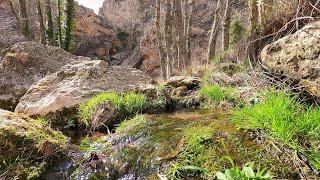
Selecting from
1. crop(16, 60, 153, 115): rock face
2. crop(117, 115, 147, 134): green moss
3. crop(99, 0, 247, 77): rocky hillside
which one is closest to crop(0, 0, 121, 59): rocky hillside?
crop(99, 0, 247, 77): rocky hillside

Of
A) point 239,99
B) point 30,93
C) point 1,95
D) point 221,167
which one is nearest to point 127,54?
point 1,95

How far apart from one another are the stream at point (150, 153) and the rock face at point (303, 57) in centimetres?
96

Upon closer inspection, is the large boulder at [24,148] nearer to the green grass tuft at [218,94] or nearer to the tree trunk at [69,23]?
the green grass tuft at [218,94]

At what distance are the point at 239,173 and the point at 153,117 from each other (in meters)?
2.25

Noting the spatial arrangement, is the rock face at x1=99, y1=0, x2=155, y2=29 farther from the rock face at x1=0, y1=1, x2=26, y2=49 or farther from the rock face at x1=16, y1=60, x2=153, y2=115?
the rock face at x1=16, y1=60, x2=153, y2=115

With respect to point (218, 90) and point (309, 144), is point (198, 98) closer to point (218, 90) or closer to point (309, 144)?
point (218, 90)

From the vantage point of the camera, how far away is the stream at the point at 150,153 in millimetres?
2508

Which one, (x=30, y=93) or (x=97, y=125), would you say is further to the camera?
(x=30, y=93)

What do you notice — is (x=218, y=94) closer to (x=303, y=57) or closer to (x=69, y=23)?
(x=303, y=57)

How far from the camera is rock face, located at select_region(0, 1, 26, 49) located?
42.9ft

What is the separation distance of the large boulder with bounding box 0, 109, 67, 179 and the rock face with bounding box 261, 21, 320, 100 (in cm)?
265

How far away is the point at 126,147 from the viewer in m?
3.17

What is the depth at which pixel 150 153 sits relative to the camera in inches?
115

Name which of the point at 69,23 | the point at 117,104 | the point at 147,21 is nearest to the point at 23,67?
the point at 117,104
